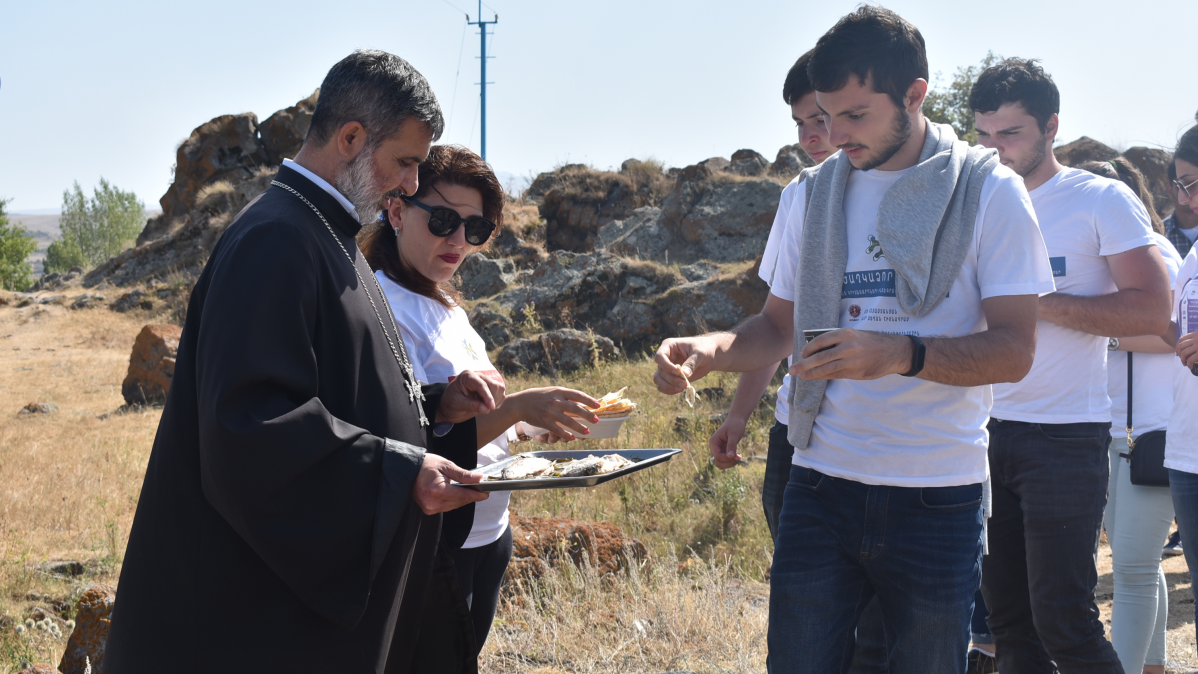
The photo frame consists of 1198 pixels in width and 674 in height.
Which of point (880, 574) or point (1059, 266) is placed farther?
point (1059, 266)

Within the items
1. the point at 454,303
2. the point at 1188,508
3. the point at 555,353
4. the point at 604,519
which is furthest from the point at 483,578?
the point at 555,353

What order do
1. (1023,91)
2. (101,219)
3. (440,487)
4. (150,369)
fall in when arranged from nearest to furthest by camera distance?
(440,487) < (1023,91) < (150,369) < (101,219)

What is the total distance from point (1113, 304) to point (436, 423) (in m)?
2.31

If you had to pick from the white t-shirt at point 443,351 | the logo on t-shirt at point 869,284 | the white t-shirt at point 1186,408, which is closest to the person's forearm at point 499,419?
the white t-shirt at point 443,351

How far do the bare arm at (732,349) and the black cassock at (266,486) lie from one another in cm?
82

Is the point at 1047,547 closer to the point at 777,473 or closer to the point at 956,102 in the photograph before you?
the point at 777,473

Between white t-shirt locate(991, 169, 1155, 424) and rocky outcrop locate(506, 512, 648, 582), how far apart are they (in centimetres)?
243

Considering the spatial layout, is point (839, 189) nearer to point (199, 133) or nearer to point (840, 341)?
point (840, 341)

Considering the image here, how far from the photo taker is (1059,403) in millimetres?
2934

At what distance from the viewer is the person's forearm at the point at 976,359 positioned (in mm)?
2061

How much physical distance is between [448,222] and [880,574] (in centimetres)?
171

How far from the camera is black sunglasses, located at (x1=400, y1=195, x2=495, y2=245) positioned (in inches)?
110

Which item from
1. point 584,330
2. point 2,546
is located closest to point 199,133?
point 584,330

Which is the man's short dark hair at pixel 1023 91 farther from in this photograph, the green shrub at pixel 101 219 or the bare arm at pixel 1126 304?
the green shrub at pixel 101 219
